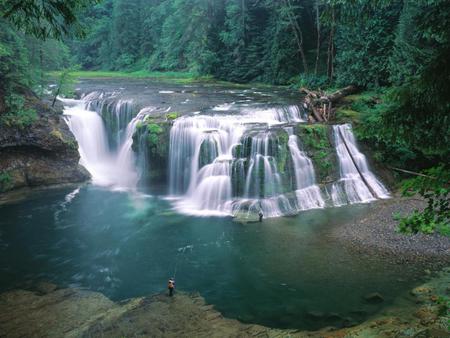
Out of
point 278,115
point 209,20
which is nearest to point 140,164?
point 278,115

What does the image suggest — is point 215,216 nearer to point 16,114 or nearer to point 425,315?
point 425,315

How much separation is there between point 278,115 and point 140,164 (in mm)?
9169

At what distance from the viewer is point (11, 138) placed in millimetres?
19891

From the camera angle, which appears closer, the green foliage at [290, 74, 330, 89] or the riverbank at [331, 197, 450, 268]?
the riverbank at [331, 197, 450, 268]

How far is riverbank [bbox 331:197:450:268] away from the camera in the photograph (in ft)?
41.2

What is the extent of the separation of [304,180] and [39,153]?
14.4 metres

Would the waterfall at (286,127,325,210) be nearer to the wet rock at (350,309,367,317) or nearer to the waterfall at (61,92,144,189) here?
the wet rock at (350,309,367,317)

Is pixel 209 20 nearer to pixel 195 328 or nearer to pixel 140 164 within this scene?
pixel 140 164

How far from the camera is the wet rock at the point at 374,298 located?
1028cm

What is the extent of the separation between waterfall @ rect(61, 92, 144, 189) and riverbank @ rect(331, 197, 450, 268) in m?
13.0

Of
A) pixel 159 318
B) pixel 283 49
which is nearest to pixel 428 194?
pixel 159 318

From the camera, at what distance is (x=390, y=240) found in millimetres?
13797

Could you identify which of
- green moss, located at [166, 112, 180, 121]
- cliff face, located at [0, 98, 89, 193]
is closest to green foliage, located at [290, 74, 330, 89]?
green moss, located at [166, 112, 180, 121]

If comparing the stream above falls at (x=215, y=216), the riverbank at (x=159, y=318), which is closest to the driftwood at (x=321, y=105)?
the stream above falls at (x=215, y=216)
